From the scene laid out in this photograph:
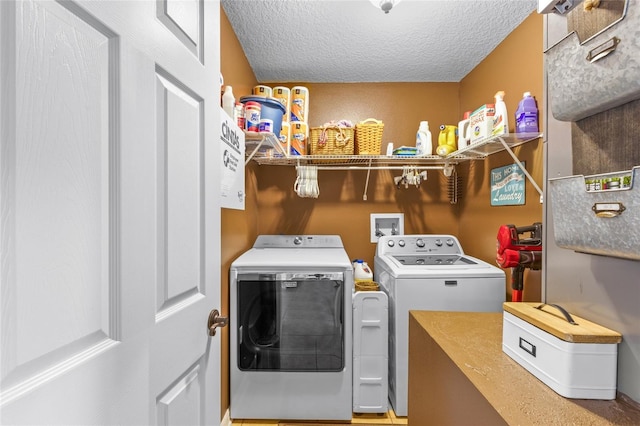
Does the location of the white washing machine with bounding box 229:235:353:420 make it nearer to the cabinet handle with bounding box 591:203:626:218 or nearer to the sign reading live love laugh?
the sign reading live love laugh

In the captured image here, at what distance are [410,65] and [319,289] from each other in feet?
6.15

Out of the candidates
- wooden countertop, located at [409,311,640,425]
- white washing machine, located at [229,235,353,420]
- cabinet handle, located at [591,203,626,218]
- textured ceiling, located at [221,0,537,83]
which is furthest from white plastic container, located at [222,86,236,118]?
cabinet handle, located at [591,203,626,218]

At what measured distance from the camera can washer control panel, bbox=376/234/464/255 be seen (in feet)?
7.94

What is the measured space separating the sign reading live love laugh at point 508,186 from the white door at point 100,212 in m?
1.90

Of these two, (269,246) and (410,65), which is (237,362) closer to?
(269,246)

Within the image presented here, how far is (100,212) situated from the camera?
536 mm

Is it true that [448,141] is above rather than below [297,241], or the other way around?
above

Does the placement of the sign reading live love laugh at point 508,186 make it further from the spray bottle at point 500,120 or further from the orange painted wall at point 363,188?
the orange painted wall at point 363,188

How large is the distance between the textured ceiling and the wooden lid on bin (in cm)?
171

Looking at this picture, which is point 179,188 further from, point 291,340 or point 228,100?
point 291,340

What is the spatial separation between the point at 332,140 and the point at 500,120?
1088 mm

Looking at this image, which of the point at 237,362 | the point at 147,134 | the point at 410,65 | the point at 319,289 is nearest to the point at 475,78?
the point at 410,65

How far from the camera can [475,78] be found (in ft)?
7.88

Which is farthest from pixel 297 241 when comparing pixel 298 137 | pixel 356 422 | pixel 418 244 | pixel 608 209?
pixel 608 209
